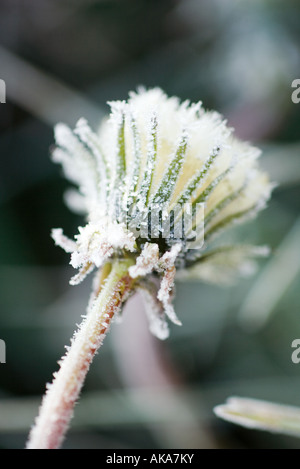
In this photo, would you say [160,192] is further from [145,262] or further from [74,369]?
[74,369]

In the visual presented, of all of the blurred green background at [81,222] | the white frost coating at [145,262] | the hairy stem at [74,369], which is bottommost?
the hairy stem at [74,369]

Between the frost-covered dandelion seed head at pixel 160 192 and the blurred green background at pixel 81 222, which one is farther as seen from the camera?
the blurred green background at pixel 81 222

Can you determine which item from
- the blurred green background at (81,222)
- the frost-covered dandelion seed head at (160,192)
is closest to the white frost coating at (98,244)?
the frost-covered dandelion seed head at (160,192)

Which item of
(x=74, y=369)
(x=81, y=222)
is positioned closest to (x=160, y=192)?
(x=74, y=369)

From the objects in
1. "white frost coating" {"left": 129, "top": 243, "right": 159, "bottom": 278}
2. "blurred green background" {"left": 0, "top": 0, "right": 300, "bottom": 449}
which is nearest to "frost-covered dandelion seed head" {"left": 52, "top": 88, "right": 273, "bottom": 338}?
"white frost coating" {"left": 129, "top": 243, "right": 159, "bottom": 278}

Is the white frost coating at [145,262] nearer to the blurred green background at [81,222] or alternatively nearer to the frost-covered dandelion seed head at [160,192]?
the frost-covered dandelion seed head at [160,192]

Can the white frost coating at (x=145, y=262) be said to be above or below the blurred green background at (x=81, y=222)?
below
